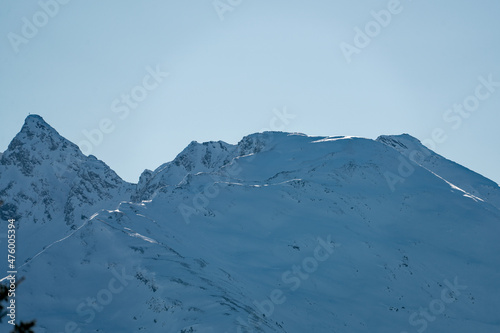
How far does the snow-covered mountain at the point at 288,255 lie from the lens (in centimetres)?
4356

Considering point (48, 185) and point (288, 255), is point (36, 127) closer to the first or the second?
point (48, 185)

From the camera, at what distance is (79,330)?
40.8 meters

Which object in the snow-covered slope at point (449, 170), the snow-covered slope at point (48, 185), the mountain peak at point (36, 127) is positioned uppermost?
the mountain peak at point (36, 127)

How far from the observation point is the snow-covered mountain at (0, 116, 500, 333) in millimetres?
43562

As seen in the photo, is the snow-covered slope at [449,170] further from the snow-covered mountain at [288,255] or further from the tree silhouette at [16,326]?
the tree silhouette at [16,326]

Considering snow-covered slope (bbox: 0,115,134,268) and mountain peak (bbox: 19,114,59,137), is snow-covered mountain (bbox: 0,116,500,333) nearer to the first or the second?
snow-covered slope (bbox: 0,115,134,268)

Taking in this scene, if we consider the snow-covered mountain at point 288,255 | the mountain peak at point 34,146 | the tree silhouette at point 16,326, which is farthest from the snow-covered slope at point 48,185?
the tree silhouette at point 16,326

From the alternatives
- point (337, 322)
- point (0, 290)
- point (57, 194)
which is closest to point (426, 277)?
point (337, 322)

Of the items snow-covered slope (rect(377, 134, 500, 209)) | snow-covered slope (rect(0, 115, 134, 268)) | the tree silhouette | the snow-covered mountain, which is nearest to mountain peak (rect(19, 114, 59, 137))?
snow-covered slope (rect(0, 115, 134, 268))

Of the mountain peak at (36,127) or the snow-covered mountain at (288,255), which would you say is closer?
the snow-covered mountain at (288,255)

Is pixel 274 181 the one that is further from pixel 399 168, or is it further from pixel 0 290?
pixel 0 290

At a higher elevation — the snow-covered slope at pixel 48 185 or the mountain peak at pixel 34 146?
Result: the mountain peak at pixel 34 146

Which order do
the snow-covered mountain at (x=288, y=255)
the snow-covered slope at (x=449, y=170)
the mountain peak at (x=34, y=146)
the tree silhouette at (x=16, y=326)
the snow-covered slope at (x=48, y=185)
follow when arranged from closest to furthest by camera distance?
the tree silhouette at (x=16, y=326), the snow-covered mountain at (x=288, y=255), the snow-covered slope at (x=449, y=170), the snow-covered slope at (x=48, y=185), the mountain peak at (x=34, y=146)

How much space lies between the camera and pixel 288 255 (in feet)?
182
